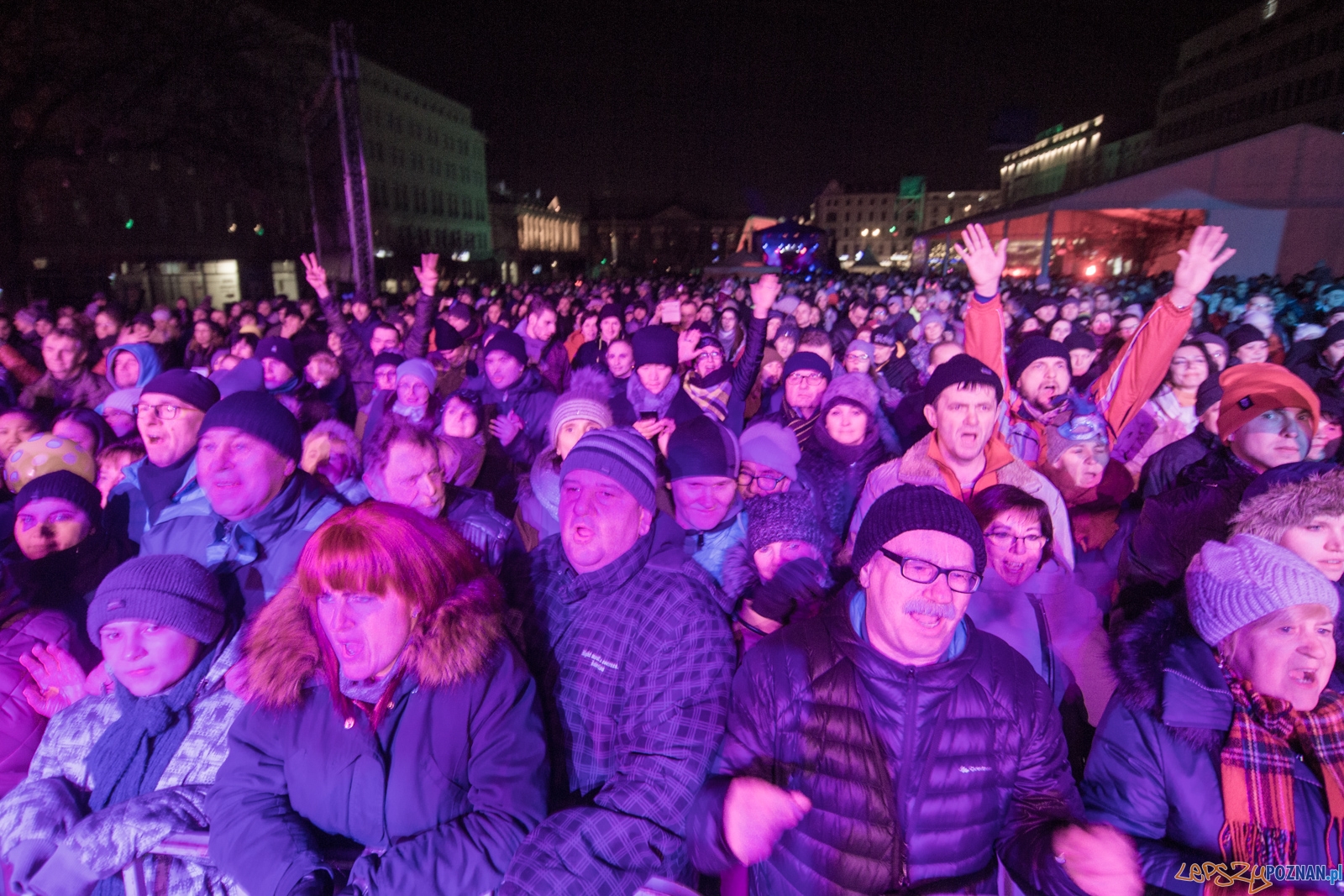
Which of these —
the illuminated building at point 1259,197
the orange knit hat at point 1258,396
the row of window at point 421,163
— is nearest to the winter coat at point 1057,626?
the orange knit hat at point 1258,396

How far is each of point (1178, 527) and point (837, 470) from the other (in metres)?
1.59

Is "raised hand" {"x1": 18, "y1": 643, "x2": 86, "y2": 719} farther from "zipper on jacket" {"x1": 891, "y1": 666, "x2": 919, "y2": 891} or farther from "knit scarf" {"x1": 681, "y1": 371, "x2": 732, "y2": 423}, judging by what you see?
"knit scarf" {"x1": 681, "y1": 371, "x2": 732, "y2": 423}

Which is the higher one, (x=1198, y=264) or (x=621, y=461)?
(x=1198, y=264)

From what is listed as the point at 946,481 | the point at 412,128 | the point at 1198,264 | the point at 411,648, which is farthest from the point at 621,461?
the point at 412,128

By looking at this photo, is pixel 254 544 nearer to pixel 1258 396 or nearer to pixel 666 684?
pixel 666 684

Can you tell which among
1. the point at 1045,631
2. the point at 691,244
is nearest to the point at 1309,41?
the point at 1045,631

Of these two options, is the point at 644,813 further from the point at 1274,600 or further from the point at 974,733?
the point at 1274,600

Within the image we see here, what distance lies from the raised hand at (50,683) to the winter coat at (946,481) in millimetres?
2829

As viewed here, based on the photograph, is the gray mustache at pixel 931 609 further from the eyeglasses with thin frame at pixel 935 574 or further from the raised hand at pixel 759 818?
the raised hand at pixel 759 818

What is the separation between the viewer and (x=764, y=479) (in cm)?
352

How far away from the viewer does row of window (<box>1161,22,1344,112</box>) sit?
4466 cm

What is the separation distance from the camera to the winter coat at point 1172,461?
3.68m

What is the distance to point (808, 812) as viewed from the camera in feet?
5.89

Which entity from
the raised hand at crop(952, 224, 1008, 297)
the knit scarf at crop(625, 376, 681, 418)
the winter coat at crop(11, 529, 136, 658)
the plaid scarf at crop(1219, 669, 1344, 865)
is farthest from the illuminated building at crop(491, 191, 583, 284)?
the plaid scarf at crop(1219, 669, 1344, 865)
